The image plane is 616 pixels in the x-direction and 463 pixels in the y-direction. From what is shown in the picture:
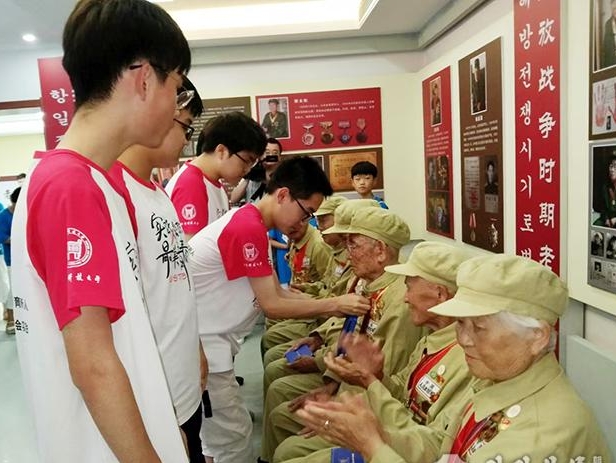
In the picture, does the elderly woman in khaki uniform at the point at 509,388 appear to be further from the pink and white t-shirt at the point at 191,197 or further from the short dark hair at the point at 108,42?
the pink and white t-shirt at the point at 191,197

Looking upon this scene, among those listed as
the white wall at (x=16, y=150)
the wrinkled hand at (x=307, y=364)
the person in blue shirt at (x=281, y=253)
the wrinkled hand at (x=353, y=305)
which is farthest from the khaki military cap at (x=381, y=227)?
the white wall at (x=16, y=150)

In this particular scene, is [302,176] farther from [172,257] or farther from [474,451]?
[474,451]

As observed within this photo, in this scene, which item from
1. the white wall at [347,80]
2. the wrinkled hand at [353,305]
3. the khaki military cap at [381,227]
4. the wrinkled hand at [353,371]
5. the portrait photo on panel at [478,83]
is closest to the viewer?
the wrinkled hand at [353,371]

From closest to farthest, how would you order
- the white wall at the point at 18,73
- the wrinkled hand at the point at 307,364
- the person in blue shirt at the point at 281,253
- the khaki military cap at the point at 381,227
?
the khaki military cap at the point at 381,227
the wrinkled hand at the point at 307,364
the person in blue shirt at the point at 281,253
the white wall at the point at 18,73

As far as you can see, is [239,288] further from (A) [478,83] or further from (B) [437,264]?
Result: (A) [478,83]

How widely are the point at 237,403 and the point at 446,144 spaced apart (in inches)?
109

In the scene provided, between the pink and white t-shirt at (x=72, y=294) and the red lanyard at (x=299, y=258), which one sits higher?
the pink and white t-shirt at (x=72, y=294)

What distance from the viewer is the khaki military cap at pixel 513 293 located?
108 centimetres

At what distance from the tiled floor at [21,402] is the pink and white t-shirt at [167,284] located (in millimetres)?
1238

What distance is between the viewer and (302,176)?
2.00 m

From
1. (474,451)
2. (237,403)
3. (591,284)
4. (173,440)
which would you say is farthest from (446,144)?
(173,440)

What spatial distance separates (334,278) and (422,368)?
1693 mm

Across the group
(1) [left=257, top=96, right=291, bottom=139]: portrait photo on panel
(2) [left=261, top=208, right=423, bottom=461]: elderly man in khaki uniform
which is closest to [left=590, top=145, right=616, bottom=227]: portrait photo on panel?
(2) [left=261, top=208, right=423, bottom=461]: elderly man in khaki uniform

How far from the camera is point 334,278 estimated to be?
10.7ft
